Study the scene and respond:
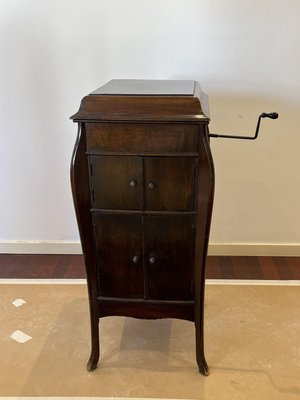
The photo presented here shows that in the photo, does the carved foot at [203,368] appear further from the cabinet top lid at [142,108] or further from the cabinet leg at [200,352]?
the cabinet top lid at [142,108]

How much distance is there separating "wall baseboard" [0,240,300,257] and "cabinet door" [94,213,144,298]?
0.93 meters

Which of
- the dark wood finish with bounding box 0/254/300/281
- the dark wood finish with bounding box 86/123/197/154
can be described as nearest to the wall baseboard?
the dark wood finish with bounding box 0/254/300/281

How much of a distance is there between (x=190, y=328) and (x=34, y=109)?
4.41ft

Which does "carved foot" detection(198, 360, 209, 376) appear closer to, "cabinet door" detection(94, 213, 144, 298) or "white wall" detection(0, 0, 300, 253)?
"cabinet door" detection(94, 213, 144, 298)

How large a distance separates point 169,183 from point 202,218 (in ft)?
0.51

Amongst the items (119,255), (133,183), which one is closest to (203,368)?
(119,255)

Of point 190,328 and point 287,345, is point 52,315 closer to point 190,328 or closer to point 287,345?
point 190,328

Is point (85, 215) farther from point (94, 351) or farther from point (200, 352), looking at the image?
point (200, 352)

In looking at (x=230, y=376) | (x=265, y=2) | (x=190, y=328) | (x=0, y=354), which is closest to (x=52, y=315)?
(x=0, y=354)

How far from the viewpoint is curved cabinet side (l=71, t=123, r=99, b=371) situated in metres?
1.27

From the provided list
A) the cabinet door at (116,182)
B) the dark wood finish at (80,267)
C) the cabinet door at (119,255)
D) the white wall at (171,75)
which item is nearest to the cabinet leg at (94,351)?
the cabinet door at (119,255)

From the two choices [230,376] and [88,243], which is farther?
[230,376]

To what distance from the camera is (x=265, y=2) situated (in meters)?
1.84

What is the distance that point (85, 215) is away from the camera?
1.35m
